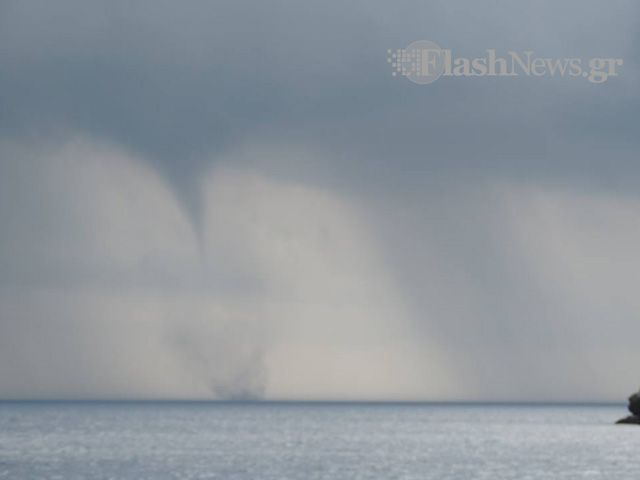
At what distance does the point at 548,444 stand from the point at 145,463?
58.3 meters

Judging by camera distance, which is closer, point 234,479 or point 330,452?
point 234,479

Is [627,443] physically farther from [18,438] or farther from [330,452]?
[18,438]

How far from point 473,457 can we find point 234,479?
32.6 metres

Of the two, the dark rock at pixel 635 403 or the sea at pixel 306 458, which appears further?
the dark rock at pixel 635 403

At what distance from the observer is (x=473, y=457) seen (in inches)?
3686

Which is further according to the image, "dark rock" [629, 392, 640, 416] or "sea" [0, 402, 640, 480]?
"dark rock" [629, 392, 640, 416]

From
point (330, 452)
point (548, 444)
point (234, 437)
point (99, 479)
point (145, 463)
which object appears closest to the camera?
point (99, 479)

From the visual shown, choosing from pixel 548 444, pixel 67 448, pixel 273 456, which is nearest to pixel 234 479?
pixel 273 456

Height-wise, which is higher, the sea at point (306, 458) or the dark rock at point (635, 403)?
the dark rock at point (635, 403)

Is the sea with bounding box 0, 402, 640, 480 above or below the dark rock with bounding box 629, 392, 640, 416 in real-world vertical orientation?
below

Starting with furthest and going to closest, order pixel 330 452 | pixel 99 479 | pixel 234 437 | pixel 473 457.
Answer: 1. pixel 234 437
2. pixel 330 452
3. pixel 473 457
4. pixel 99 479

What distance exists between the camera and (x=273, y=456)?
308ft

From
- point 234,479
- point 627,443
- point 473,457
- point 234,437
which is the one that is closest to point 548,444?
point 627,443

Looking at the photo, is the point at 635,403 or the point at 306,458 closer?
the point at 306,458
